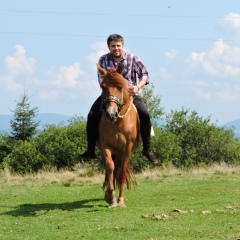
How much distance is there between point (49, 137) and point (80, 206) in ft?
124

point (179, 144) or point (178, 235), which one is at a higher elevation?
point (179, 144)

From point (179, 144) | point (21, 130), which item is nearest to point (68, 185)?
point (179, 144)

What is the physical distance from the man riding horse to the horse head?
0.52 m

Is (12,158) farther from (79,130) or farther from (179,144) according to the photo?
(179,144)

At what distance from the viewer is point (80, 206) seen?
1120cm

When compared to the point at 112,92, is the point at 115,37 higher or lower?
higher

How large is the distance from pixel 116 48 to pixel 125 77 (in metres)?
0.77

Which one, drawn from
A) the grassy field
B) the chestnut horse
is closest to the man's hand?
the chestnut horse

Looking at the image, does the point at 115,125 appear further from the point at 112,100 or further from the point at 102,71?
the point at 102,71

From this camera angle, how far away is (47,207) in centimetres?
1134

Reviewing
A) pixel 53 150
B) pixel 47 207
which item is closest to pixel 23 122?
pixel 53 150

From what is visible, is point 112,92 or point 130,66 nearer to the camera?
point 112,92

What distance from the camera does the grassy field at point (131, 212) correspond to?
7.82 metres

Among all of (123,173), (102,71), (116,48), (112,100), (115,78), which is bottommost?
(123,173)
